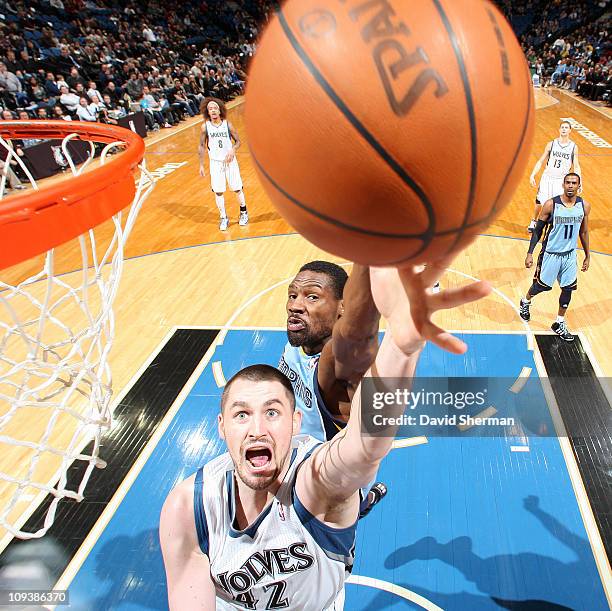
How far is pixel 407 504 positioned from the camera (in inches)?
148

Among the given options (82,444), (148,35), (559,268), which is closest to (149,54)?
(148,35)

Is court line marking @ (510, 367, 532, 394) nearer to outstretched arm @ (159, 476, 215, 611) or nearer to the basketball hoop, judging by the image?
the basketball hoop

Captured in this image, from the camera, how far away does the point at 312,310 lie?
277 cm

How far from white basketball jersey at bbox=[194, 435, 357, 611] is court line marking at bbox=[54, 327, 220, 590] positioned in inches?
72.4

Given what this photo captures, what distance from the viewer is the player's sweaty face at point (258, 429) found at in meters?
1.92

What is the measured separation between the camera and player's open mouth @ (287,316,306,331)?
2758mm

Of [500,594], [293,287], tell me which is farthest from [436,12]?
[500,594]

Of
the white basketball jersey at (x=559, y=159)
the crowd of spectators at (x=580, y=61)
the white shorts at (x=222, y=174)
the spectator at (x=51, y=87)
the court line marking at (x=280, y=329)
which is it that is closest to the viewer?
the court line marking at (x=280, y=329)

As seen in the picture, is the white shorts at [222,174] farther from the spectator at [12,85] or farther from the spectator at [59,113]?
the spectator at [12,85]

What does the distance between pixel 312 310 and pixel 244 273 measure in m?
4.37

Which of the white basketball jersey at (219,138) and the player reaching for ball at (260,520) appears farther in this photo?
the white basketball jersey at (219,138)

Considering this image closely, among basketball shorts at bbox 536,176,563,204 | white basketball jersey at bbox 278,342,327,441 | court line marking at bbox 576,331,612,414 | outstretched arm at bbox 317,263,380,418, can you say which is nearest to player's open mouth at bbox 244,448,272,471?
outstretched arm at bbox 317,263,380,418

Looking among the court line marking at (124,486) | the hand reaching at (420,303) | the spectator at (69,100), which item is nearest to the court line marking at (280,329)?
the court line marking at (124,486)

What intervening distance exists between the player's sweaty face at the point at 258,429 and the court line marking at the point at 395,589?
1.67 m
